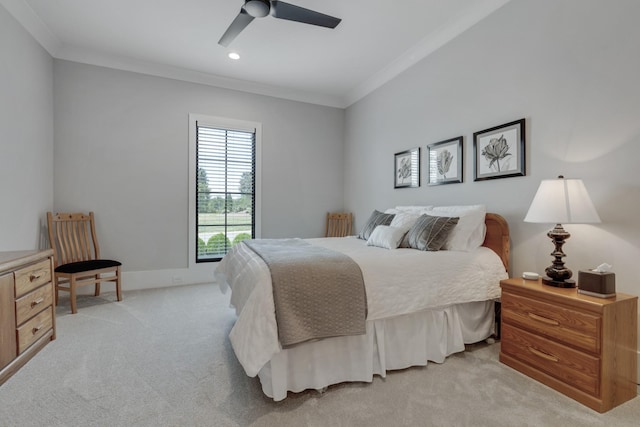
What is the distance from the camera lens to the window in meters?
4.46

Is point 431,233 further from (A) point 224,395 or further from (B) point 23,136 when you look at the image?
(B) point 23,136

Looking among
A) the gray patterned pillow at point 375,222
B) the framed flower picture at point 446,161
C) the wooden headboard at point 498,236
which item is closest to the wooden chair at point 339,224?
the gray patterned pillow at point 375,222

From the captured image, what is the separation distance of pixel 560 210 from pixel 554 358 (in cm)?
92

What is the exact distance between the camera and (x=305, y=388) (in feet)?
6.04

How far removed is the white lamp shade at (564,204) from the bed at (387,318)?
58 cm

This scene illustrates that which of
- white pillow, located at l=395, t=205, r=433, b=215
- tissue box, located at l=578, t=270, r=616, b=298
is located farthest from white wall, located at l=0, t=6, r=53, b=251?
tissue box, located at l=578, t=270, r=616, b=298

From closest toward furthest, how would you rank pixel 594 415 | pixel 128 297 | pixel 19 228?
pixel 594 415
pixel 19 228
pixel 128 297

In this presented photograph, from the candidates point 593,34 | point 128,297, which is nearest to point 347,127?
point 593,34

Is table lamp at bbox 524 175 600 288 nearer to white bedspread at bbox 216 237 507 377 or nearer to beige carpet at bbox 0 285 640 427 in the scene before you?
white bedspread at bbox 216 237 507 377

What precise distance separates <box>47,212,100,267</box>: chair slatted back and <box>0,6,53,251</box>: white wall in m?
0.15

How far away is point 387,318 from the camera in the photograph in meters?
2.07

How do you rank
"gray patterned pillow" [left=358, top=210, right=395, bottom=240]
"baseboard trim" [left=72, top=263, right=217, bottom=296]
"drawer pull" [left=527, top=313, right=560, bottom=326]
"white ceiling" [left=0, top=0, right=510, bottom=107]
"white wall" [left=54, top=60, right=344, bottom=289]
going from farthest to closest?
1. "baseboard trim" [left=72, top=263, right=217, bottom=296]
2. "white wall" [left=54, top=60, right=344, bottom=289]
3. "gray patterned pillow" [left=358, top=210, right=395, bottom=240]
4. "white ceiling" [left=0, top=0, right=510, bottom=107]
5. "drawer pull" [left=527, top=313, right=560, bottom=326]

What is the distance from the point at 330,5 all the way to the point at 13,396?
3701mm

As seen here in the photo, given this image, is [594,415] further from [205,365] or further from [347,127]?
[347,127]
